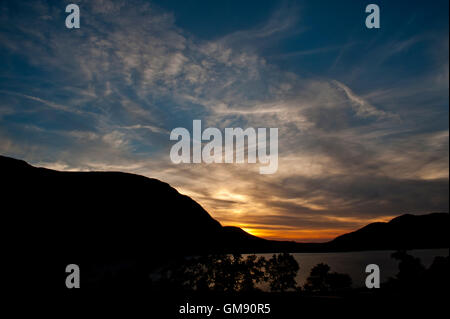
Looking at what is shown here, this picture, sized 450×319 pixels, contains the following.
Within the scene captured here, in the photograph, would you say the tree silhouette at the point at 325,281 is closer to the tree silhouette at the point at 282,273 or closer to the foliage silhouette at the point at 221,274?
the tree silhouette at the point at 282,273

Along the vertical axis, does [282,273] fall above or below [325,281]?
above

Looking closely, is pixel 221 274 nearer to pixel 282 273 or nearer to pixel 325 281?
pixel 282 273

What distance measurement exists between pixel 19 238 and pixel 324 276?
133 metres

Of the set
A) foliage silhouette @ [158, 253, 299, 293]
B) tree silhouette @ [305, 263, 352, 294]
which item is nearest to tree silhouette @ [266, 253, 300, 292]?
foliage silhouette @ [158, 253, 299, 293]

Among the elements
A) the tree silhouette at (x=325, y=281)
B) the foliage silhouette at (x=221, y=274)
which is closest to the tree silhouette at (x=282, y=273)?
the foliage silhouette at (x=221, y=274)

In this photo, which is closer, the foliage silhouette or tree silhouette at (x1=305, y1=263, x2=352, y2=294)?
the foliage silhouette

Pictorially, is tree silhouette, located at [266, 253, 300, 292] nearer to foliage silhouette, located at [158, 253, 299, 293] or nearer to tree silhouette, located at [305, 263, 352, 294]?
foliage silhouette, located at [158, 253, 299, 293]

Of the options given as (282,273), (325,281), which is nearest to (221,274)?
(282,273)

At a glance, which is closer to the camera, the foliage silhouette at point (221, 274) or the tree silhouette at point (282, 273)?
the foliage silhouette at point (221, 274)
